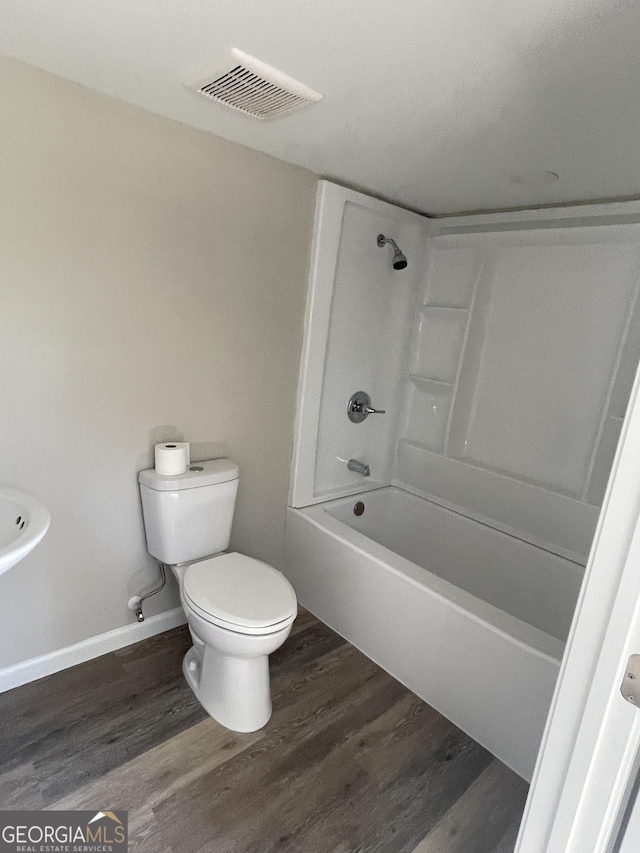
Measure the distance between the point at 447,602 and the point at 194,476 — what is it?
3.42 ft

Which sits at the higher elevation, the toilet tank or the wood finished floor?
the toilet tank

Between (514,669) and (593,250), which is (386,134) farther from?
(514,669)

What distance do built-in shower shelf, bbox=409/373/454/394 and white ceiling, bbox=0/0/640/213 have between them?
107 centimetres

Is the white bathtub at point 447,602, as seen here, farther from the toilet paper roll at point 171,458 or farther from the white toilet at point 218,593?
the toilet paper roll at point 171,458

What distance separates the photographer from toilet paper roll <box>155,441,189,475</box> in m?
1.86

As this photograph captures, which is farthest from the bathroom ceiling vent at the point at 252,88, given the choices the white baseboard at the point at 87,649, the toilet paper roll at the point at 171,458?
Result: the white baseboard at the point at 87,649

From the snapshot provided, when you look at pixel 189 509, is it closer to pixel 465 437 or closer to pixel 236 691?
pixel 236 691

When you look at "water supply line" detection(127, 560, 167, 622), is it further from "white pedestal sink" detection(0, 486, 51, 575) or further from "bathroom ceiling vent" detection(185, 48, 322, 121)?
"bathroom ceiling vent" detection(185, 48, 322, 121)

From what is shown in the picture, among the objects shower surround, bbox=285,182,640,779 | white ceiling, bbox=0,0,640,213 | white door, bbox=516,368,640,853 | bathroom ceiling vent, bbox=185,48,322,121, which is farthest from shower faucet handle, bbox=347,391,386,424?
white door, bbox=516,368,640,853

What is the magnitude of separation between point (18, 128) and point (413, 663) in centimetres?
222

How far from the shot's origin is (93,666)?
1918 mm

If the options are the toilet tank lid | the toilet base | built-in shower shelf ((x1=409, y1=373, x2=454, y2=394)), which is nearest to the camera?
the toilet base

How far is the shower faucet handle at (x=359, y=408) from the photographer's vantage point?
258 cm

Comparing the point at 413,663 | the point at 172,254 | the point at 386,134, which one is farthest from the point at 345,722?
the point at 386,134
